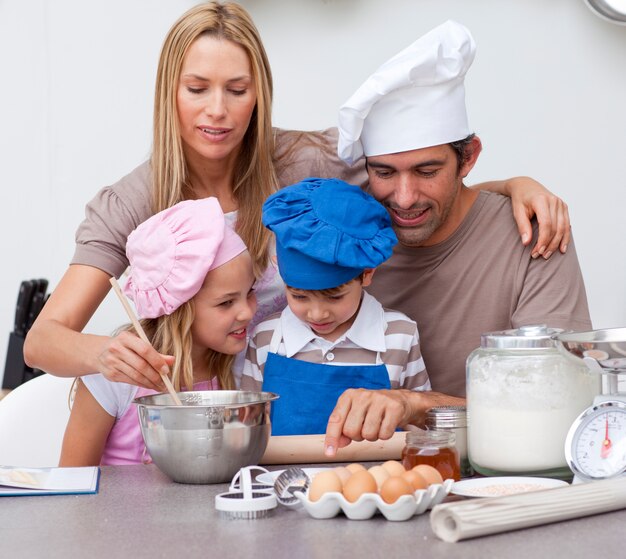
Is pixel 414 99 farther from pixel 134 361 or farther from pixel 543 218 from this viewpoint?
pixel 134 361

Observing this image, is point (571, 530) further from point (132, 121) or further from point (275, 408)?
point (132, 121)

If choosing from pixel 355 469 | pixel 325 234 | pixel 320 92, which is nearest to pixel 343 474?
pixel 355 469

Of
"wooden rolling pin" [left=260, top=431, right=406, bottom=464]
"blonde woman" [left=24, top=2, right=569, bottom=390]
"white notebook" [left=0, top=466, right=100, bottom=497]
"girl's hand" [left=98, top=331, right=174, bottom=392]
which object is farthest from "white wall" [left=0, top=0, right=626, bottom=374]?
"white notebook" [left=0, top=466, right=100, bottom=497]

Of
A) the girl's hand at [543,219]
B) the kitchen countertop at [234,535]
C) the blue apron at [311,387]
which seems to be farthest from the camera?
the girl's hand at [543,219]

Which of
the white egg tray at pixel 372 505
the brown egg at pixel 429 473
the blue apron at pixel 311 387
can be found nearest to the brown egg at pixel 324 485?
the white egg tray at pixel 372 505

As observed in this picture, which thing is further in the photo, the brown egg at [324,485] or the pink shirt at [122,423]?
the pink shirt at [122,423]

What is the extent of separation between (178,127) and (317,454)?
0.84m

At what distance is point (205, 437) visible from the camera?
1.35 meters

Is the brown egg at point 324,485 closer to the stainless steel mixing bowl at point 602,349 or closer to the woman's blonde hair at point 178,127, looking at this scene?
the stainless steel mixing bowl at point 602,349

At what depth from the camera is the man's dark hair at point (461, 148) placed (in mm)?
1976

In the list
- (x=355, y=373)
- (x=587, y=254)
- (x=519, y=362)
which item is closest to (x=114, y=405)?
(x=355, y=373)

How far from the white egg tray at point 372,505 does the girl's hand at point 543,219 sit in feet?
2.97

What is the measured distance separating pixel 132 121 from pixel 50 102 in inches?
14.0

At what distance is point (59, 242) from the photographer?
12.7 feet
